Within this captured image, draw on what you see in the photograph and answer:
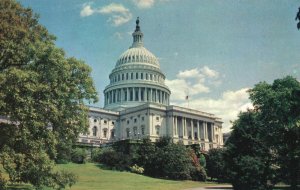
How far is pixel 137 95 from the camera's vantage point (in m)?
140

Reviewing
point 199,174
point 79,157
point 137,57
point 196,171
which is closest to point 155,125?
point 137,57

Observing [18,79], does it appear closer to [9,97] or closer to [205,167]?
[9,97]

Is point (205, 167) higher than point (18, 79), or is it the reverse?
point (18, 79)

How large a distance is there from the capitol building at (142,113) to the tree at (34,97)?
70653mm

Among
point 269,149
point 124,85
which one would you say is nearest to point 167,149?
point 269,149

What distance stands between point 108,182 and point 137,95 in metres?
90.9

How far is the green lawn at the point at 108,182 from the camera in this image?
4450 cm

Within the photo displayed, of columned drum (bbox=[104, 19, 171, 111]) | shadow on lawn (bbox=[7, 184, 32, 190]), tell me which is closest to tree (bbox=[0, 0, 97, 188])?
shadow on lawn (bbox=[7, 184, 32, 190])

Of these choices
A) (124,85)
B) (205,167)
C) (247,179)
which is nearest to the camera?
(247,179)

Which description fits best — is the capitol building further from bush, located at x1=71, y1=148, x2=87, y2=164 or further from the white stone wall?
bush, located at x1=71, y1=148, x2=87, y2=164

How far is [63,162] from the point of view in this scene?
64.1 metres

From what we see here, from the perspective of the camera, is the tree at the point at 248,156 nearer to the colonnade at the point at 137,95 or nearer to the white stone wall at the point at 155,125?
the white stone wall at the point at 155,125

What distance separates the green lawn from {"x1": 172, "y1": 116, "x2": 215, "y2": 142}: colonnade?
173 feet

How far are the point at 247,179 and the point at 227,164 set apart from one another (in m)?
3.97
